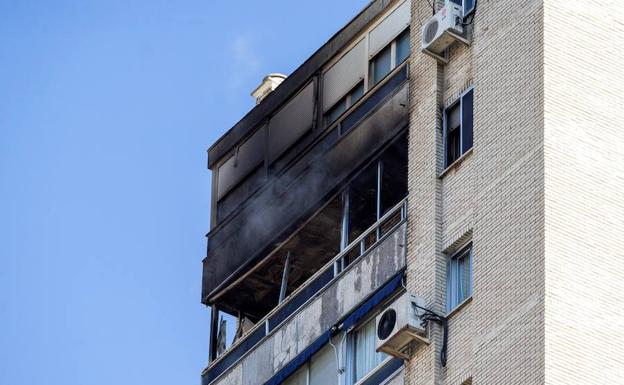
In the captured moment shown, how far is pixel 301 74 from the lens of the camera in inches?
1740

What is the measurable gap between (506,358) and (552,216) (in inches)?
95.6

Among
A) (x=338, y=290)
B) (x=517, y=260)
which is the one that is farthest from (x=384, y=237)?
(x=517, y=260)

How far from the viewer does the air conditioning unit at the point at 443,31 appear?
39.3m

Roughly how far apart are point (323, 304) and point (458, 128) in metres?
4.35

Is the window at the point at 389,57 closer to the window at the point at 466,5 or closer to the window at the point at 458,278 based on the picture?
the window at the point at 466,5

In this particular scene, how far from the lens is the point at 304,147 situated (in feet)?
141

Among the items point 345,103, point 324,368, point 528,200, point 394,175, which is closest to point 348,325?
point 324,368

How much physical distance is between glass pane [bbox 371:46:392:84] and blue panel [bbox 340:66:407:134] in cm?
76

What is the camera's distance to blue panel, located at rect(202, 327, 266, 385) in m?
42.6

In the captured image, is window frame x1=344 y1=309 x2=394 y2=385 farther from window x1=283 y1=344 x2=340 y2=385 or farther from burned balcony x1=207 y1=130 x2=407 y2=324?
burned balcony x1=207 y1=130 x2=407 y2=324

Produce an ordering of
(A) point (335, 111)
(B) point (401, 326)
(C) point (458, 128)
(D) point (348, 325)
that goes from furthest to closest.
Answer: (A) point (335, 111), (D) point (348, 325), (C) point (458, 128), (B) point (401, 326)

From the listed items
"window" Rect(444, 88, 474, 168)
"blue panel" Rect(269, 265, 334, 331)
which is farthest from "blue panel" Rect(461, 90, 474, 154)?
Answer: "blue panel" Rect(269, 265, 334, 331)

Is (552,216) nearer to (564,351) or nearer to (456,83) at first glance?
(564,351)

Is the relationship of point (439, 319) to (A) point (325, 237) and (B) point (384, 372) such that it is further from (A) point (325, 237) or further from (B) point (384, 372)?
(A) point (325, 237)
